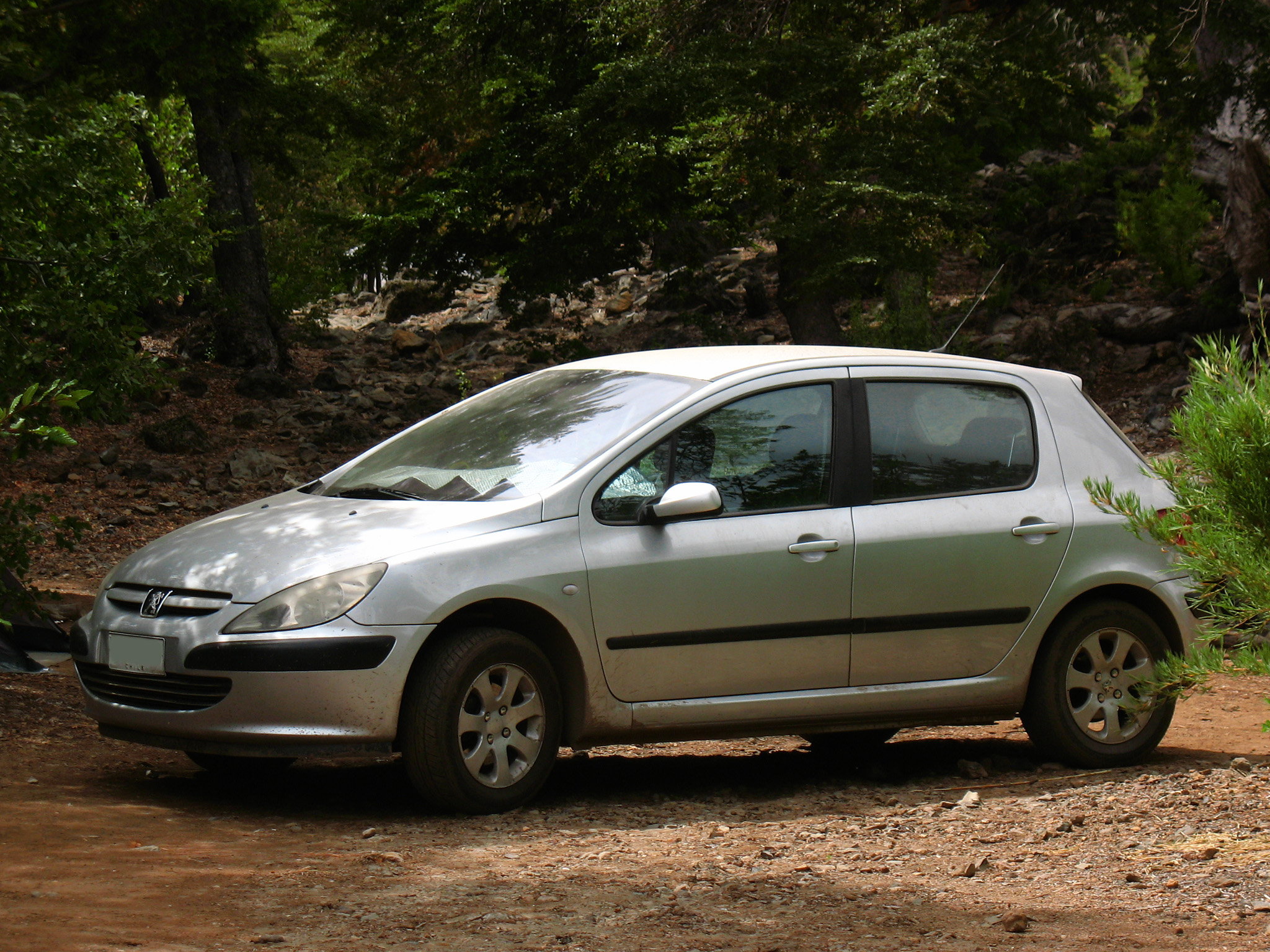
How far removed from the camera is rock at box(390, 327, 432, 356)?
27.8 m

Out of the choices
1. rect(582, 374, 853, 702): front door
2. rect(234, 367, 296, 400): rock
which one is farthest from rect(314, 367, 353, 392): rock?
rect(582, 374, 853, 702): front door

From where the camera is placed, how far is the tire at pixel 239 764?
5672 mm

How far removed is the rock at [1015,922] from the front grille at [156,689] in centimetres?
264

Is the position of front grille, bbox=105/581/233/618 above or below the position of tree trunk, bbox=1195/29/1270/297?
below

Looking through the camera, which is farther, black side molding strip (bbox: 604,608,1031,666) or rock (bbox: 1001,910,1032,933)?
black side molding strip (bbox: 604,608,1031,666)

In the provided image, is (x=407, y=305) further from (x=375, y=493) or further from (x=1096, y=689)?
(x=1096, y=689)

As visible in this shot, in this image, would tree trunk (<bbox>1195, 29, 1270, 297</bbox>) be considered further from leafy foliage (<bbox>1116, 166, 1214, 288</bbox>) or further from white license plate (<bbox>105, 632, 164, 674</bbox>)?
white license plate (<bbox>105, 632, 164, 674</bbox>)

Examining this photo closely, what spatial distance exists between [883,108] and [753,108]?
1.51 m

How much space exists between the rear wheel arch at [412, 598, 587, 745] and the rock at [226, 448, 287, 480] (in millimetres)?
11869

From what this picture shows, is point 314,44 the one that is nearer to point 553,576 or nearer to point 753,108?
point 753,108

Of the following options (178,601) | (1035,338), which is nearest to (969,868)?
(178,601)

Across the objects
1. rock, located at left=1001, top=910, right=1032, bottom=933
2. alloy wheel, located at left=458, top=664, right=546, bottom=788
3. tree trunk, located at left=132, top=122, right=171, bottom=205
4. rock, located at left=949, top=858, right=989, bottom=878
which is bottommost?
rock, located at left=949, top=858, right=989, bottom=878

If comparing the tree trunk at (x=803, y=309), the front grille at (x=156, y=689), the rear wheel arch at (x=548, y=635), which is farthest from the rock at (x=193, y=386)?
the rear wheel arch at (x=548, y=635)

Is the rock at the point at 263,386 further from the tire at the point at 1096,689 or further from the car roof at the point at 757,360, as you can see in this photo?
the tire at the point at 1096,689
